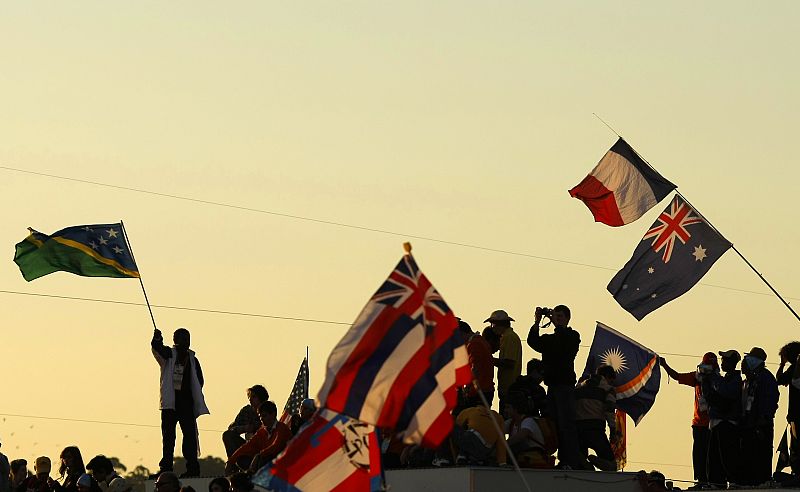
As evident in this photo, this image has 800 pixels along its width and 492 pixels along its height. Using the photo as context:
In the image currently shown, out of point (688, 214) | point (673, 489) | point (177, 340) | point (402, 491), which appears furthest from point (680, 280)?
point (177, 340)

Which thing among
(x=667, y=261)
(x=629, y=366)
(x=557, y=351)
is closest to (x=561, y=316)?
(x=557, y=351)

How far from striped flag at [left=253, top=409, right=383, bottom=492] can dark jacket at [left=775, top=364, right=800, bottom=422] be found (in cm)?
654

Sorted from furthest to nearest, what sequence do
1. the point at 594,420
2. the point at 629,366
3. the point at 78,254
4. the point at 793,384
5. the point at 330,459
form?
1. the point at 629,366
2. the point at 78,254
3. the point at 594,420
4. the point at 793,384
5. the point at 330,459

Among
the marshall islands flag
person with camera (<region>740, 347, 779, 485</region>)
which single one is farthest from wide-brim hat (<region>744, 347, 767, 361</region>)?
the marshall islands flag

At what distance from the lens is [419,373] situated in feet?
56.0

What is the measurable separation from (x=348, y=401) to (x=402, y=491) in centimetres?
729

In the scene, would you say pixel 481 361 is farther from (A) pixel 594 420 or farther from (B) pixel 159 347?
(B) pixel 159 347

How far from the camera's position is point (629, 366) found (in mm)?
29609

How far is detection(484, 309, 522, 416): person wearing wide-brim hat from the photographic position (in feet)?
77.8

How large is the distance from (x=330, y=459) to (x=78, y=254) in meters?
12.3

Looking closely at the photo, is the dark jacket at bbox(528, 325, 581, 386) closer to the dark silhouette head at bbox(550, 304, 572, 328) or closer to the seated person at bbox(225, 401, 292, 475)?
the dark silhouette head at bbox(550, 304, 572, 328)

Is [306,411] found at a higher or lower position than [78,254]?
lower

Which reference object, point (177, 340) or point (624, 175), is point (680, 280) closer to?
point (624, 175)

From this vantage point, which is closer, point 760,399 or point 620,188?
point 760,399
